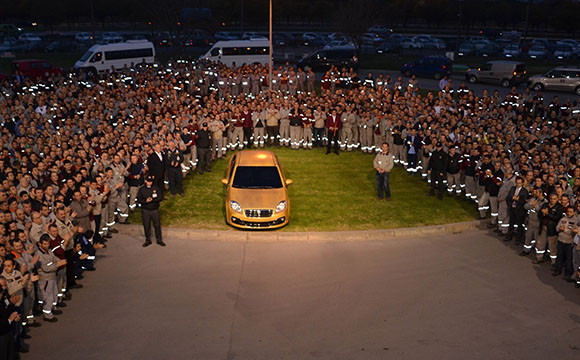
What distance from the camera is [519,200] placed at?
14.4 meters

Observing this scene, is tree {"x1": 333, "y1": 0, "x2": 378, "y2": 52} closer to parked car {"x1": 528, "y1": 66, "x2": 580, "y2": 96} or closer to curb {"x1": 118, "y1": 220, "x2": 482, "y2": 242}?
parked car {"x1": 528, "y1": 66, "x2": 580, "y2": 96}

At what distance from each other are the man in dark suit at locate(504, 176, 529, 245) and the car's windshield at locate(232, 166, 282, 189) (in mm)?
5630

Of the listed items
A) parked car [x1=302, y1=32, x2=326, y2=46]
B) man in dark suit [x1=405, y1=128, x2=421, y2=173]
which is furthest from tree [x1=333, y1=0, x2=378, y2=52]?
man in dark suit [x1=405, y1=128, x2=421, y2=173]

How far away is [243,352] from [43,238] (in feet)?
12.7

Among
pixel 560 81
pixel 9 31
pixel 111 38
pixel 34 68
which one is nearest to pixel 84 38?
pixel 111 38

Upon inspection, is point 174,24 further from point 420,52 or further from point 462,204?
point 462,204

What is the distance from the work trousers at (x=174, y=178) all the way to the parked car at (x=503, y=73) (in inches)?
1043

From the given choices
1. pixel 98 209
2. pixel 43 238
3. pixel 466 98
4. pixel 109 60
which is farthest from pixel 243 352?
pixel 109 60

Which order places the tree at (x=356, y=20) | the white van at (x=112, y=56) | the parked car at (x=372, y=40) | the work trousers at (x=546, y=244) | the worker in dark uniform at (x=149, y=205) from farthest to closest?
the parked car at (x=372, y=40)
the tree at (x=356, y=20)
the white van at (x=112, y=56)
the worker in dark uniform at (x=149, y=205)
the work trousers at (x=546, y=244)

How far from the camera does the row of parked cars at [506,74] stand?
118 feet

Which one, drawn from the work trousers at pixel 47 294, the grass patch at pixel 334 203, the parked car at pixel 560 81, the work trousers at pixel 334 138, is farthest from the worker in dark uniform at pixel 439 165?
the parked car at pixel 560 81

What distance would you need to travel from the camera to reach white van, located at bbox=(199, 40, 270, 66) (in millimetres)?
39750

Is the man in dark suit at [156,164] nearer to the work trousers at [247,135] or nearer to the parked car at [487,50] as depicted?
the work trousers at [247,135]

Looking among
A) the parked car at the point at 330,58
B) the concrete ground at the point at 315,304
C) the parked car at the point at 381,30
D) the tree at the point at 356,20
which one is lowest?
the concrete ground at the point at 315,304
